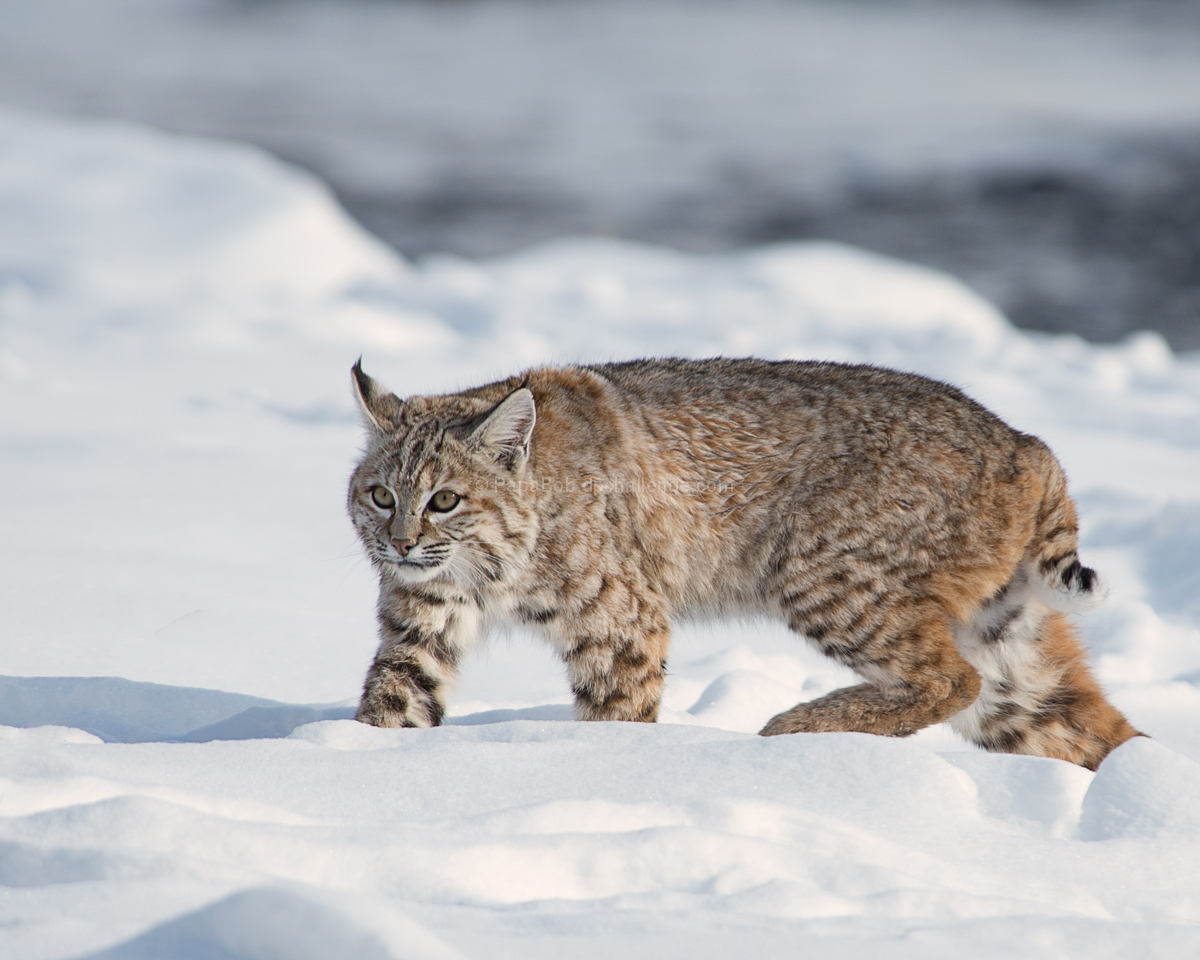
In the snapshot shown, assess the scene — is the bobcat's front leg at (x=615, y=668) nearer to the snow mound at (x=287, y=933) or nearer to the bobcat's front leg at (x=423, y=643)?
the bobcat's front leg at (x=423, y=643)

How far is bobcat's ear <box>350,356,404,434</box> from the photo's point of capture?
4.01 m

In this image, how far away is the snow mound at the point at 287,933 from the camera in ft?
6.42

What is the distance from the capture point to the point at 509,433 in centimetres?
384

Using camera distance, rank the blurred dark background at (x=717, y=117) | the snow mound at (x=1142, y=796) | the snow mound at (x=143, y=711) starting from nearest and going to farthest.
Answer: the snow mound at (x=1142, y=796)
the snow mound at (x=143, y=711)
the blurred dark background at (x=717, y=117)

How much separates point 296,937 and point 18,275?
948cm

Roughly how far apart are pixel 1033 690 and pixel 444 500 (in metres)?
1.86

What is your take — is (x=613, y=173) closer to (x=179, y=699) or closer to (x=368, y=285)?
(x=368, y=285)

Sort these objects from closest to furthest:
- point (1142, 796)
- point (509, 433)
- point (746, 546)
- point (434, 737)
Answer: point (1142, 796) → point (434, 737) → point (509, 433) → point (746, 546)

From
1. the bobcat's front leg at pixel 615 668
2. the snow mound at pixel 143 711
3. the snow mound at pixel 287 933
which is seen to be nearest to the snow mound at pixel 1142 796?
the bobcat's front leg at pixel 615 668

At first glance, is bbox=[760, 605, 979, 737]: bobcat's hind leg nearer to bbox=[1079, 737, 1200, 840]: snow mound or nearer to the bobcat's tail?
the bobcat's tail

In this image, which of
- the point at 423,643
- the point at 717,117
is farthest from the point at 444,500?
the point at 717,117

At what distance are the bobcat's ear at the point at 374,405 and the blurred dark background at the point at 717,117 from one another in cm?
1243

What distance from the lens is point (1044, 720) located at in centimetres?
405

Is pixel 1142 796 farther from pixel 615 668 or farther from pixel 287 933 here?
pixel 287 933
